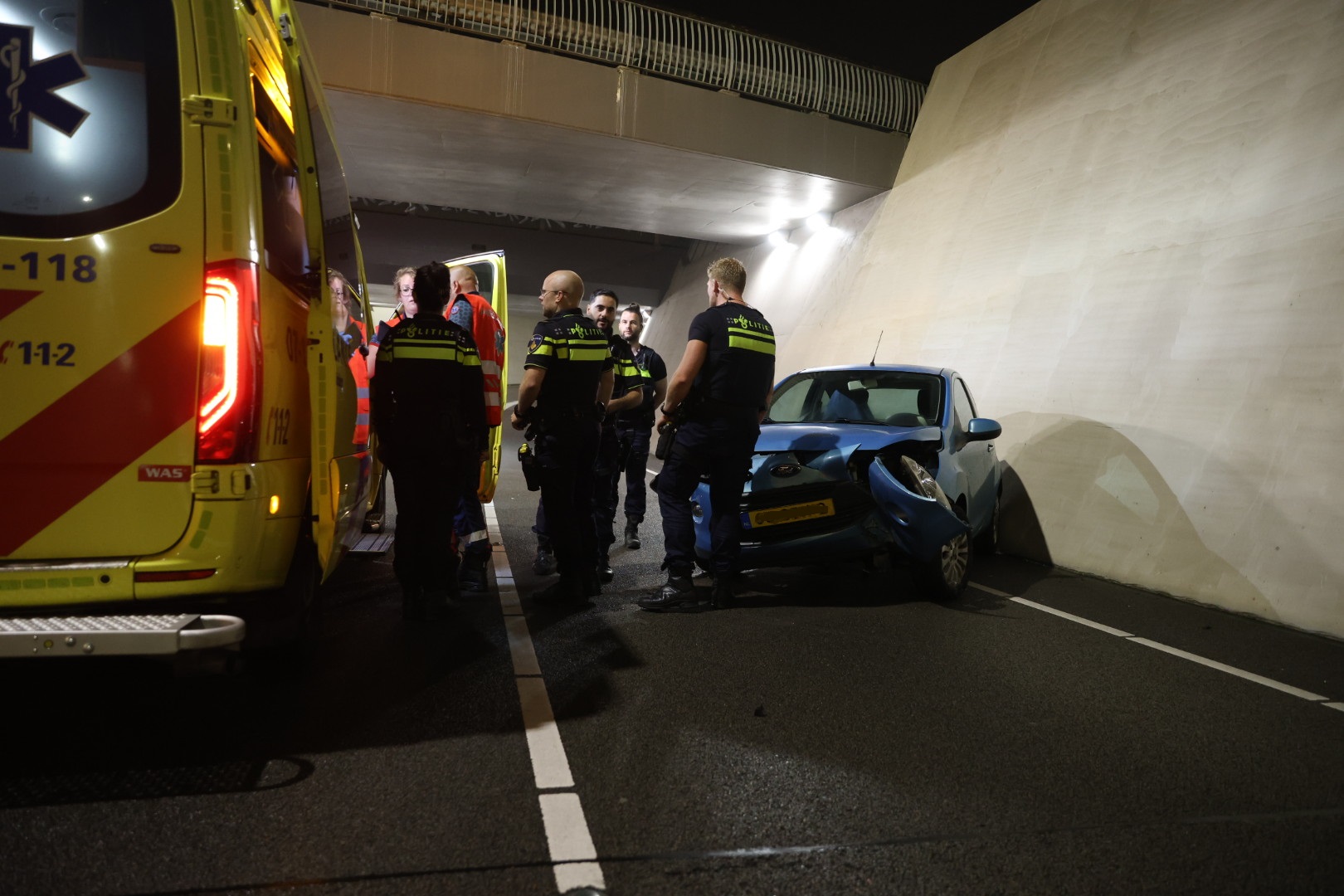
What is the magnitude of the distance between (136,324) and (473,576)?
10.7 ft

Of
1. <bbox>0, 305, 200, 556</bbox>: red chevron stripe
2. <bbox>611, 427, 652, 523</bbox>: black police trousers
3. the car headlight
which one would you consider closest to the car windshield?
the car headlight

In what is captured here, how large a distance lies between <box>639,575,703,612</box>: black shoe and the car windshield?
6.24ft

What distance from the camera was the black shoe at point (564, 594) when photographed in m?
Result: 5.45

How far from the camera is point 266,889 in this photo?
221cm

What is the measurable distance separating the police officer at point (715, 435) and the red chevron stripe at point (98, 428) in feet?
9.72

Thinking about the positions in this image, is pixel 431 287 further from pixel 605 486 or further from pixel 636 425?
pixel 636 425

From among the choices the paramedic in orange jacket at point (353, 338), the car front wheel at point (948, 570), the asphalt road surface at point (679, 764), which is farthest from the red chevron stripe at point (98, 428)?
the car front wheel at point (948, 570)

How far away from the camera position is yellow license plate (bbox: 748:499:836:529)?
545 cm

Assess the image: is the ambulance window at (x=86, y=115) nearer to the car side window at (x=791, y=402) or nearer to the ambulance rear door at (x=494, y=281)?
the ambulance rear door at (x=494, y=281)

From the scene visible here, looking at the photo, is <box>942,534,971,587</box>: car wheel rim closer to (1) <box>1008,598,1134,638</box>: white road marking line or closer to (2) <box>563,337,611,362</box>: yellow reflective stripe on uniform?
(1) <box>1008,598,1134,638</box>: white road marking line

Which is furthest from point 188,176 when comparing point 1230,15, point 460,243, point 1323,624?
point 460,243

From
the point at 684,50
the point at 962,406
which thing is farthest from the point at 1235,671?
the point at 684,50

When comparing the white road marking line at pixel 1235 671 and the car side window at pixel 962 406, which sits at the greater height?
the car side window at pixel 962 406

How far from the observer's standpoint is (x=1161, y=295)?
787cm
